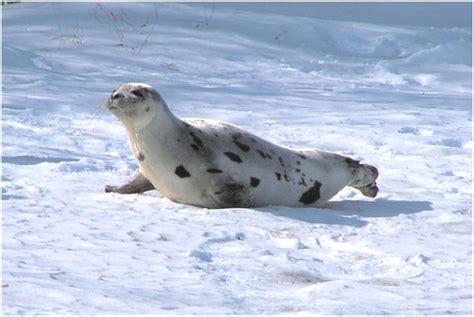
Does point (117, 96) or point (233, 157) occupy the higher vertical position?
point (117, 96)

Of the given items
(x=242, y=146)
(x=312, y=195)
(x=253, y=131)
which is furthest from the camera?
(x=253, y=131)

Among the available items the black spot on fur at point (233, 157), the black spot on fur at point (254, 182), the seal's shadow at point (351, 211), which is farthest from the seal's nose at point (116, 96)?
the seal's shadow at point (351, 211)

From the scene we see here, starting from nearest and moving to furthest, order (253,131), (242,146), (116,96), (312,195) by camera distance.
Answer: (116,96) < (242,146) < (312,195) < (253,131)

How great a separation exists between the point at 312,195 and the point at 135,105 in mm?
965

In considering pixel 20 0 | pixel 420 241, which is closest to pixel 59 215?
pixel 420 241

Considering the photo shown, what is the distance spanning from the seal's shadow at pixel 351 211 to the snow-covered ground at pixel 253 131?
0.06ft

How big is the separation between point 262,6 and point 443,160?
25.3 ft

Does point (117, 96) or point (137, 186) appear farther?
point (137, 186)

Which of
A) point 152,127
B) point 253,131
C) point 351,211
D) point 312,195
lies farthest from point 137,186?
point 253,131

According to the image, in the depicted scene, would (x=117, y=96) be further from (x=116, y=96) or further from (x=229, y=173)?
(x=229, y=173)

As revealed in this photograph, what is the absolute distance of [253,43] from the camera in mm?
11484

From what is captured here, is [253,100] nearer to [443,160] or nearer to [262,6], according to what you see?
[443,160]

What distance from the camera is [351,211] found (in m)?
5.65

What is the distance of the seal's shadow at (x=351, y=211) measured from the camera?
525 cm
